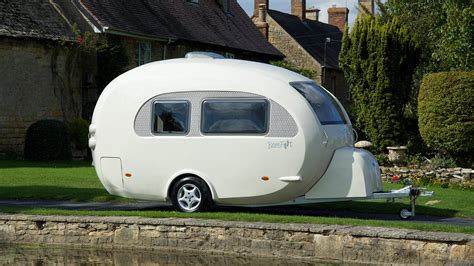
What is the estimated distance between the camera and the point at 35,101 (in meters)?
29.3

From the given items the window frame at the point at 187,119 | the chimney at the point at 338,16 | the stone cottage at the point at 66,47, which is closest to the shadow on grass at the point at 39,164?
A: the stone cottage at the point at 66,47

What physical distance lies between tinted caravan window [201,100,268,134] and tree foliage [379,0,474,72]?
1651 centimetres

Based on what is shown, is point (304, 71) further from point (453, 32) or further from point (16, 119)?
point (16, 119)

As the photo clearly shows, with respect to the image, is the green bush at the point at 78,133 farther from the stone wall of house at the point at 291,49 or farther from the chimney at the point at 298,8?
the chimney at the point at 298,8

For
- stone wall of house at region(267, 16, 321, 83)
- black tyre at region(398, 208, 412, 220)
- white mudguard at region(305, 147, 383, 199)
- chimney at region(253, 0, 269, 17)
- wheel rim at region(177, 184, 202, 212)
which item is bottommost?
black tyre at region(398, 208, 412, 220)

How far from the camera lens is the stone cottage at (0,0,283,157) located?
28.3 meters

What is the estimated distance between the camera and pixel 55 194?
18.1m

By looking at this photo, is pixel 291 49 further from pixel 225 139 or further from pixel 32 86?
pixel 225 139

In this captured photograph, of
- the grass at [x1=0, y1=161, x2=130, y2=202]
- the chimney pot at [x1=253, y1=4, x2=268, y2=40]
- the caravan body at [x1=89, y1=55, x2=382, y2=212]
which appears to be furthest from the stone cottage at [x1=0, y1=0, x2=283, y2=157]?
the caravan body at [x1=89, y1=55, x2=382, y2=212]

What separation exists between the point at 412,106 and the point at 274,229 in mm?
22117

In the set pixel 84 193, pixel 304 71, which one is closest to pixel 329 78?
pixel 304 71

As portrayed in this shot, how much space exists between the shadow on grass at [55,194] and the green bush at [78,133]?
32.2ft

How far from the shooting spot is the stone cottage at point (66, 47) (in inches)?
1116

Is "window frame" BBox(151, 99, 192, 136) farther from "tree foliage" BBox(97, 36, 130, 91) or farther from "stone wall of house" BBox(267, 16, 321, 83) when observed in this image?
"stone wall of house" BBox(267, 16, 321, 83)
